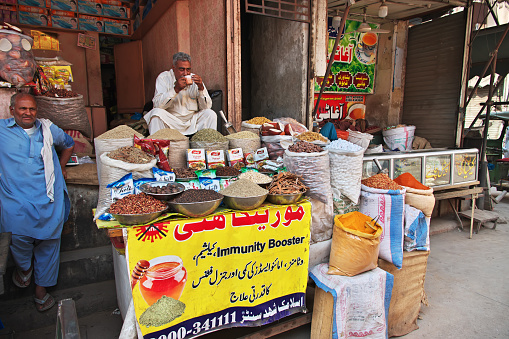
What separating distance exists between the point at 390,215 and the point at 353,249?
51 centimetres

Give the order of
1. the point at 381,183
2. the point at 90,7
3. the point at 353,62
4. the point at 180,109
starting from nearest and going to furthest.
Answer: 1. the point at 381,183
2. the point at 180,109
3. the point at 90,7
4. the point at 353,62

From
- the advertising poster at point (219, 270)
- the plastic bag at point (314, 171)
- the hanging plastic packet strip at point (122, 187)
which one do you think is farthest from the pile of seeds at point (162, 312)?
the plastic bag at point (314, 171)

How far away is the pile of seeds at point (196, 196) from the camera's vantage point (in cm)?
193

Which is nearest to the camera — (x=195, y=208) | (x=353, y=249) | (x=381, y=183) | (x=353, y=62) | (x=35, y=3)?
(x=195, y=208)

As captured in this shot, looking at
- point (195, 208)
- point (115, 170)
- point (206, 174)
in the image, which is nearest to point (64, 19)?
point (115, 170)

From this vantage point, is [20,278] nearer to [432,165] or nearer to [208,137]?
[208,137]

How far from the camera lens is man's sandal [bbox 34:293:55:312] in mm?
2482

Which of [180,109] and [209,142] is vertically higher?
[180,109]

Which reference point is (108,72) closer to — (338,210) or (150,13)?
(150,13)

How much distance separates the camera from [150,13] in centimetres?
532

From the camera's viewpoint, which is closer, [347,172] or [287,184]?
[287,184]

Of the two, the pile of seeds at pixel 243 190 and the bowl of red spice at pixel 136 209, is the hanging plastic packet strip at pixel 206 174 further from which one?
the bowl of red spice at pixel 136 209

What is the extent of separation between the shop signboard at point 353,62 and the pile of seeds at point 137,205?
4994 mm

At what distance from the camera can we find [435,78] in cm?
596
